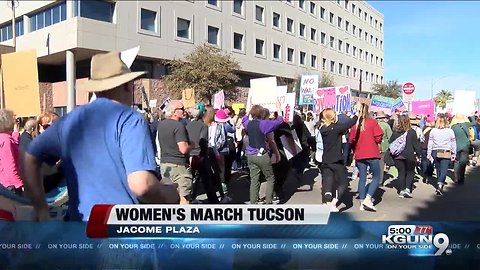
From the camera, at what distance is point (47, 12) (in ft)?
78.2

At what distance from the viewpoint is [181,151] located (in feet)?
20.4

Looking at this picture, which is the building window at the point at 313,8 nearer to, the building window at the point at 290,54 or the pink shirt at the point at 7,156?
the building window at the point at 290,54

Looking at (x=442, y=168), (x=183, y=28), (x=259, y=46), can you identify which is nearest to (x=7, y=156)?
(x=442, y=168)

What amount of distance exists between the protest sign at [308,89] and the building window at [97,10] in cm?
895

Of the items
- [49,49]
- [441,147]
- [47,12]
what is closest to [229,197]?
[441,147]

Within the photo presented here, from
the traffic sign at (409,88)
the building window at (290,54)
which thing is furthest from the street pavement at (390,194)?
the building window at (290,54)

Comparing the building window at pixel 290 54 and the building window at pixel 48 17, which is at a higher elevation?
the building window at pixel 290 54

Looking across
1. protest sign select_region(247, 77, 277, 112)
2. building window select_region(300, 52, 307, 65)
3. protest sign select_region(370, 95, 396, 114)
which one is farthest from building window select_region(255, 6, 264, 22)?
protest sign select_region(247, 77, 277, 112)

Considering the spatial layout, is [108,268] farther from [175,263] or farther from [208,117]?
[208,117]

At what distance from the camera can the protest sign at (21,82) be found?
15.7 ft

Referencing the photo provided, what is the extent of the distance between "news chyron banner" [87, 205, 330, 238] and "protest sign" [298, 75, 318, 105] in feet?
46.1

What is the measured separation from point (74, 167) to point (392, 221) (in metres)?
1.34

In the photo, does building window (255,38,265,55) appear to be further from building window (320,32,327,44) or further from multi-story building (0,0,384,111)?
building window (320,32,327,44)

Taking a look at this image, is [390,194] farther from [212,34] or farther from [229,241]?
[212,34]
